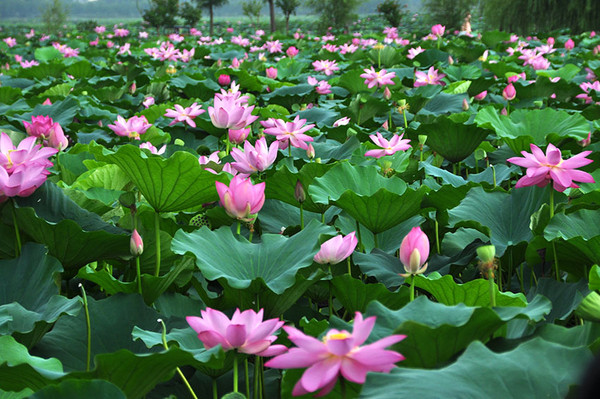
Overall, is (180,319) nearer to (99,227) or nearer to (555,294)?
(99,227)

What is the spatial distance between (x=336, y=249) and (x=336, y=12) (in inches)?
711

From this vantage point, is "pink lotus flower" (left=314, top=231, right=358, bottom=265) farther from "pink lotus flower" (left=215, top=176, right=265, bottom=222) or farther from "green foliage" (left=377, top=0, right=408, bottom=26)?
"green foliage" (left=377, top=0, right=408, bottom=26)

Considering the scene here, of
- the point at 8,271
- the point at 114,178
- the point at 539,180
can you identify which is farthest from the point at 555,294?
the point at 114,178

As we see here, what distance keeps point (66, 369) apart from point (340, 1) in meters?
18.2

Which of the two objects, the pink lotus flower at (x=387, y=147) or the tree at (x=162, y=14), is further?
the tree at (x=162, y=14)

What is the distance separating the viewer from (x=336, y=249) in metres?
1.01

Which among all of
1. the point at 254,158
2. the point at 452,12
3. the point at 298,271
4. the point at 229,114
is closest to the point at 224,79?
the point at 229,114

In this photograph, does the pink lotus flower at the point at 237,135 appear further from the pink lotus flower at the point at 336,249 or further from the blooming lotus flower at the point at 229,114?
the pink lotus flower at the point at 336,249

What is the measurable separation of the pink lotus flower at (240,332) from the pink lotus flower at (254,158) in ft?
2.31

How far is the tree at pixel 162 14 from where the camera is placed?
17484 millimetres

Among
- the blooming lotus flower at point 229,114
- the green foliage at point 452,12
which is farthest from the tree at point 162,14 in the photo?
the blooming lotus flower at point 229,114

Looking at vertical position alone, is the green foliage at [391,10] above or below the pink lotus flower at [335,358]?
above

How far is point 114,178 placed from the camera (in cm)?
157

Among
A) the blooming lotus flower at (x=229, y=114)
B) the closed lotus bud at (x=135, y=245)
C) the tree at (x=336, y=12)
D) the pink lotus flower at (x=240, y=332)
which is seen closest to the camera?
the pink lotus flower at (x=240, y=332)
